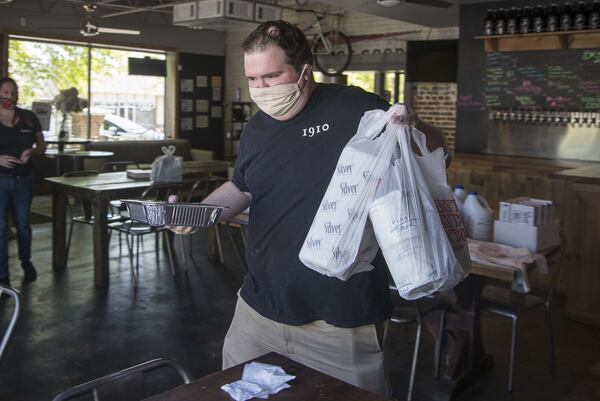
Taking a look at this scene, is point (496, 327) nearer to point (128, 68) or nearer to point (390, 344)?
point (390, 344)

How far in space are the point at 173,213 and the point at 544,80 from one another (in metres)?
6.37

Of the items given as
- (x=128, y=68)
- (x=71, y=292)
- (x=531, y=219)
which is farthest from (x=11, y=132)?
(x=128, y=68)

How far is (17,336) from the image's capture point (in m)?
4.18

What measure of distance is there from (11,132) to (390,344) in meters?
3.37

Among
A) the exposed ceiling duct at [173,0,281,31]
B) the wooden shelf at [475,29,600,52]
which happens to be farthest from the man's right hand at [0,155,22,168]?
the wooden shelf at [475,29,600,52]

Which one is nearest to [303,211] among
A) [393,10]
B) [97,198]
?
[97,198]

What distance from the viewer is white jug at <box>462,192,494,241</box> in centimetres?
339

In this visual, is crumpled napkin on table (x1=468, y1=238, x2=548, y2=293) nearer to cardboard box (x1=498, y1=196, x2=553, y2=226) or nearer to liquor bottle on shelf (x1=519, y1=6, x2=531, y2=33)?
cardboard box (x1=498, y1=196, x2=553, y2=226)

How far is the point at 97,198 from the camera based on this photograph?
5.20m

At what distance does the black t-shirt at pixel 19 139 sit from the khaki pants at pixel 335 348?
3899 mm

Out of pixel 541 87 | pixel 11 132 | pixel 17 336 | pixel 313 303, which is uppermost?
pixel 541 87

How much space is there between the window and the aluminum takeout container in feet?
31.6

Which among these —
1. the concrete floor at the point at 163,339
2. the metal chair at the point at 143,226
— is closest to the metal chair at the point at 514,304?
the concrete floor at the point at 163,339

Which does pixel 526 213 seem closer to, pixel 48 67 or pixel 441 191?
pixel 441 191
